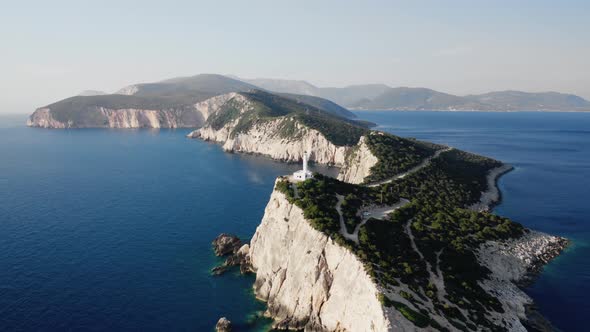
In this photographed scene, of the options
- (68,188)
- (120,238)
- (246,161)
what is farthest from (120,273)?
(246,161)

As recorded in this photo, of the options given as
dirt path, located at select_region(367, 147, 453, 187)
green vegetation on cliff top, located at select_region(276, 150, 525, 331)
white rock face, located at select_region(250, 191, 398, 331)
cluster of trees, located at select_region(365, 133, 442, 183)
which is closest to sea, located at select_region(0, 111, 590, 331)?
white rock face, located at select_region(250, 191, 398, 331)

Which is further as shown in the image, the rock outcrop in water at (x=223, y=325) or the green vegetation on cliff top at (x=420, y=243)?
the rock outcrop in water at (x=223, y=325)

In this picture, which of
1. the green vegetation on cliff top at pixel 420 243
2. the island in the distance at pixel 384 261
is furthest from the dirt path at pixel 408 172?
the island in the distance at pixel 384 261

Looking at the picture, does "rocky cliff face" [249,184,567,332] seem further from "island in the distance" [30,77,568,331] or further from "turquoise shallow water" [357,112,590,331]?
"turquoise shallow water" [357,112,590,331]

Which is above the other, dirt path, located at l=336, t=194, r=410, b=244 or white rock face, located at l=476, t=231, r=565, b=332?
dirt path, located at l=336, t=194, r=410, b=244

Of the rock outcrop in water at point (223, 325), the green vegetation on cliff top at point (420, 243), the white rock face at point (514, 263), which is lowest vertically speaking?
the rock outcrop in water at point (223, 325)

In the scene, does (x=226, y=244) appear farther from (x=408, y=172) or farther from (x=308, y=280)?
(x=408, y=172)

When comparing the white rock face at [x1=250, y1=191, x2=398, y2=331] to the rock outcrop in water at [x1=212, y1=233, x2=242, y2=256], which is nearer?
the white rock face at [x1=250, y1=191, x2=398, y2=331]

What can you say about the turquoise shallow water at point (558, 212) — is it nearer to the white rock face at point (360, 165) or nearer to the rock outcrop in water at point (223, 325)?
the white rock face at point (360, 165)
